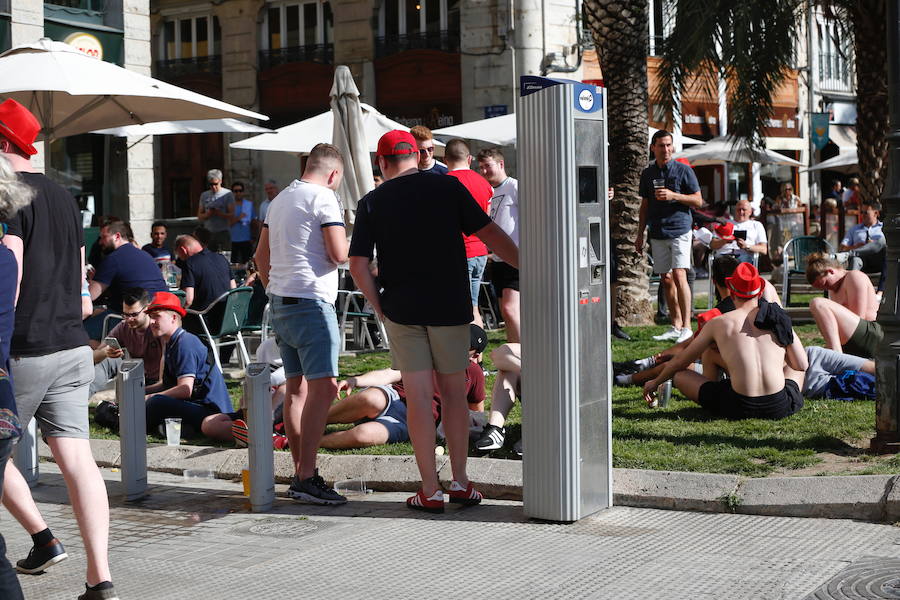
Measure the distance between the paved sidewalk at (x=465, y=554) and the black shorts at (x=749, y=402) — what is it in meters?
1.92

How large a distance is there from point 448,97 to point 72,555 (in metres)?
23.9

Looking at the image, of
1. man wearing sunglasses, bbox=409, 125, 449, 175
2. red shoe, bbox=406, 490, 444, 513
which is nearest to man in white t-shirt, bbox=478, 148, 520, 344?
man wearing sunglasses, bbox=409, 125, 449, 175

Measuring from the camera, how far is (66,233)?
4.97 meters

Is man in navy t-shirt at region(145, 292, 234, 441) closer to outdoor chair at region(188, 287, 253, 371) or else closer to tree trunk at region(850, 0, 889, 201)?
outdoor chair at region(188, 287, 253, 371)

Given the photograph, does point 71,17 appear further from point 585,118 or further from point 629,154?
point 585,118

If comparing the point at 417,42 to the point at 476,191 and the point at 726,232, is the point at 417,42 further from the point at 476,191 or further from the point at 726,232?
the point at 476,191

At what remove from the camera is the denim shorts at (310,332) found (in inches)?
257

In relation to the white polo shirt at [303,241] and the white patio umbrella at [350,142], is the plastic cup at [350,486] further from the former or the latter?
the white patio umbrella at [350,142]

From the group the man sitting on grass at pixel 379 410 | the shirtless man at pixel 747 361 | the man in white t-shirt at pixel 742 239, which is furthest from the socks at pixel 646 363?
the man in white t-shirt at pixel 742 239

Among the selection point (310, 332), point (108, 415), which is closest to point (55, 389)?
point (310, 332)

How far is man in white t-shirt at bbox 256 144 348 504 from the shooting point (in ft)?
21.5

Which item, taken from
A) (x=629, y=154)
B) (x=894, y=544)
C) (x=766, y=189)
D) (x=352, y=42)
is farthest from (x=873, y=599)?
(x=766, y=189)

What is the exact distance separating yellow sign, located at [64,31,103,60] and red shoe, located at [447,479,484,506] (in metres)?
13.2

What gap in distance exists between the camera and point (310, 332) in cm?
657
